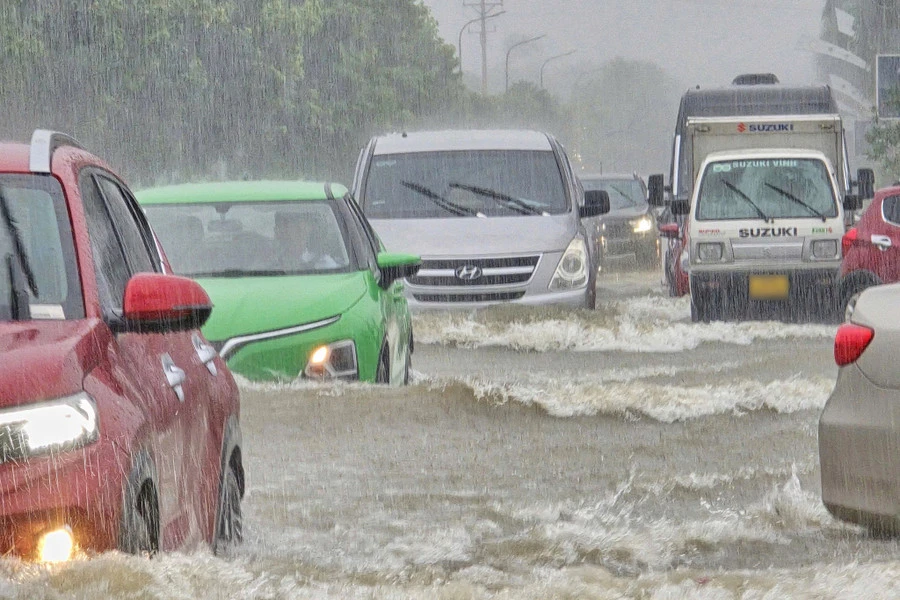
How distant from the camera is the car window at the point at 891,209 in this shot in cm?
1695

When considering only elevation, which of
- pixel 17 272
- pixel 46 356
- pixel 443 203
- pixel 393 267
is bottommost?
pixel 443 203

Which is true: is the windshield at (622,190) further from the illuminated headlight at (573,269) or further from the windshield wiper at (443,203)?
the illuminated headlight at (573,269)

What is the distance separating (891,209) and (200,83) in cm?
2685

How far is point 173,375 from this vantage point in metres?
5.06

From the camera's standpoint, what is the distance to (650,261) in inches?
1331

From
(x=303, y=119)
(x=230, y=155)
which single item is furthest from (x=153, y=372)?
(x=303, y=119)

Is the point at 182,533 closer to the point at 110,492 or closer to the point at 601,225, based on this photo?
the point at 110,492

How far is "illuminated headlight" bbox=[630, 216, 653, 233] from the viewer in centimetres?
3397

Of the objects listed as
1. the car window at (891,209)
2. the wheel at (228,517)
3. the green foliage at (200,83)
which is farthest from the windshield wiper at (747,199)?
the green foliage at (200,83)

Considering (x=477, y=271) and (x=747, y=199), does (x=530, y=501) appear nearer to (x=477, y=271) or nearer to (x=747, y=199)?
(x=477, y=271)

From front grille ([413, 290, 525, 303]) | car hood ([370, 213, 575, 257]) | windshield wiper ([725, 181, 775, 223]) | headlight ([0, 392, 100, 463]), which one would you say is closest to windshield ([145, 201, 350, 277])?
car hood ([370, 213, 575, 257])

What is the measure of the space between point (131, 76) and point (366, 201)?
23.3 metres

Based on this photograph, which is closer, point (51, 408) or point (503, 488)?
point (51, 408)

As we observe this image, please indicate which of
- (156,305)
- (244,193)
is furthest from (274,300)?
(156,305)
